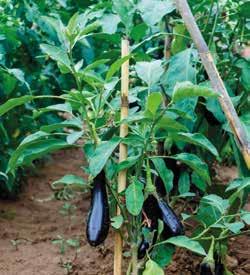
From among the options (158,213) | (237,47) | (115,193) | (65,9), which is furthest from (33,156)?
(65,9)

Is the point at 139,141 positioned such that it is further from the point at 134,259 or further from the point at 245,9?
the point at 245,9

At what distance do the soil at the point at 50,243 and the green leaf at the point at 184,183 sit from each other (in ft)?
0.83

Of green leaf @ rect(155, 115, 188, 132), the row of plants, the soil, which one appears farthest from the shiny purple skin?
the soil

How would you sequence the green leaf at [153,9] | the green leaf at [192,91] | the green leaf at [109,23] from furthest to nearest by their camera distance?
the green leaf at [109,23]
the green leaf at [153,9]
the green leaf at [192,91]

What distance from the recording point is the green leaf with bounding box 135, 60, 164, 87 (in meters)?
1.65

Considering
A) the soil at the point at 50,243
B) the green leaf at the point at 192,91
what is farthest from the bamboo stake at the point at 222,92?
the soil at the point at 50,243

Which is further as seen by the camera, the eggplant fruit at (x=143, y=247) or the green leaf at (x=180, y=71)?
the green leaf at (x=180, y=71)

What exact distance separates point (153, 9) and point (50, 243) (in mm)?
1034

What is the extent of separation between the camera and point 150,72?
1.66 m

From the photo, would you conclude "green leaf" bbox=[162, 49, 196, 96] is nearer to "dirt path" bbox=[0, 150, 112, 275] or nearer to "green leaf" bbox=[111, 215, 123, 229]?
"green leaf" bbox=[111, 215, 123, 229]

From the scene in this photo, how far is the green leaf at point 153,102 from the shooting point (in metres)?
1.45

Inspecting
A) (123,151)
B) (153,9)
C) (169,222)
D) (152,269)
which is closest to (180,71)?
→ (153,9)

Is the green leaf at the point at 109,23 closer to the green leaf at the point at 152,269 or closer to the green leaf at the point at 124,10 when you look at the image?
the green leaf at the point at 124,10

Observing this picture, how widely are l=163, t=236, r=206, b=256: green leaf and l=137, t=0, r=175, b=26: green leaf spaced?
65 centimetres
